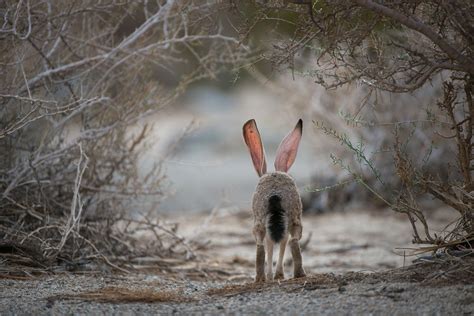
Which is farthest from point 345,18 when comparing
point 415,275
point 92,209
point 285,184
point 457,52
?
point 92,209

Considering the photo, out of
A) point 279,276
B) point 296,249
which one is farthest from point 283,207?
point 279,276

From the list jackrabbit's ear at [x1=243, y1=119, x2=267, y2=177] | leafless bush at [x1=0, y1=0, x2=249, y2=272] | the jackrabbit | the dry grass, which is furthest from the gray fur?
leafless bush at [x1=0, y1=0, x2=249, y2=272]

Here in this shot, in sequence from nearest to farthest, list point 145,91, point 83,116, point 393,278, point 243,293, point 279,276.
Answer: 1. point 393,278
2. point 243,293
3. point 279,276
4. point 83,116
5. point 145,91

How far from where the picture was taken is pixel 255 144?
6.62 m

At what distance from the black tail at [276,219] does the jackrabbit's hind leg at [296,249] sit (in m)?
0.17

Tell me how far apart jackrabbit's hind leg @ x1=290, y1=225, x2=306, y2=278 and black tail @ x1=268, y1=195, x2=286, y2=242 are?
17 centimetres

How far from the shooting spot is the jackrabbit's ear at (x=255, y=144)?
21.6 feet

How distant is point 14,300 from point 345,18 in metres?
2.76

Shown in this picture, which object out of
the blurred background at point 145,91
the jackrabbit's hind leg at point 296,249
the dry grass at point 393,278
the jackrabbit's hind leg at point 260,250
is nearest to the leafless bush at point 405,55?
the blurred background at point 145,91

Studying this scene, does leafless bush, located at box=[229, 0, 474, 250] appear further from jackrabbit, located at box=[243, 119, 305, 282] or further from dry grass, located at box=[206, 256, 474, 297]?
jackrabbit, located at box=[243, 119, 305, 282]

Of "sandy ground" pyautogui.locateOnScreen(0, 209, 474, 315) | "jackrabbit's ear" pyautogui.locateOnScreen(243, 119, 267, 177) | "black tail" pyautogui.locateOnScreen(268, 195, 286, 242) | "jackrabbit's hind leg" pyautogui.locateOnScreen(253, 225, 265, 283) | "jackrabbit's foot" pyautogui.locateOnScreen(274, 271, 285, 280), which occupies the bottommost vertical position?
"sandy ground" pyautogui.locateOnScreen(0, 209, 474, 315)

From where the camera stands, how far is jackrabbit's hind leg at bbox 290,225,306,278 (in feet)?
20.0

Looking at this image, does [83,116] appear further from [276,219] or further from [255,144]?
[276,219]

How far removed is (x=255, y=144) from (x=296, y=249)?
965 millimetres
